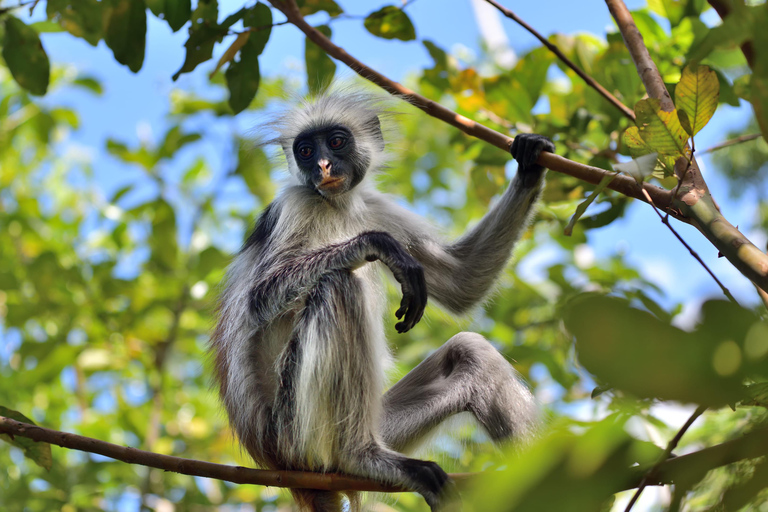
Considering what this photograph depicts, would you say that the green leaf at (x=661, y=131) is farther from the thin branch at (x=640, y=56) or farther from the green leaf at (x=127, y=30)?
the green leaf at (x=127, y=30)

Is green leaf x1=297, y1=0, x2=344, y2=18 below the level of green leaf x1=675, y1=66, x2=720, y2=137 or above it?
above

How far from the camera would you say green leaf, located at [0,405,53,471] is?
342 centimetres

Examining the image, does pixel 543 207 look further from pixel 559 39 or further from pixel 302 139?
pixel 302 139

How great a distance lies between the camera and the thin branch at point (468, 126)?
9.60 feet

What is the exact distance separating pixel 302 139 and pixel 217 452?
4487 mm

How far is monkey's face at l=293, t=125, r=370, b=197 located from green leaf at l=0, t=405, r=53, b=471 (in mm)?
2528

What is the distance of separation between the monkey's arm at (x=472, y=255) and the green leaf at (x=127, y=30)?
98.3 inches

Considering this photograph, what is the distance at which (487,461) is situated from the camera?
3076 mm

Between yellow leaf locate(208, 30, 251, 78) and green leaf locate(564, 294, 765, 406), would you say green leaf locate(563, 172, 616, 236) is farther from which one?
yellow leaf locate(208, 30, 251, 78)

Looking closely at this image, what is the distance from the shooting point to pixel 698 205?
2297mm

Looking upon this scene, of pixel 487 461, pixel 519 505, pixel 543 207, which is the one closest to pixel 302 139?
pixel 543 207

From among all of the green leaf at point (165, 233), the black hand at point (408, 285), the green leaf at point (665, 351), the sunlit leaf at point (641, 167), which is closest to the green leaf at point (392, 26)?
the black hand at point (408, 285)

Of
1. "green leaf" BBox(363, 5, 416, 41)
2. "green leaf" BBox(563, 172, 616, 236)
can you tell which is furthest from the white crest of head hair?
"green leaf" BBox(563, 172, 616, 236)

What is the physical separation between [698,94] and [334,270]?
256cm
